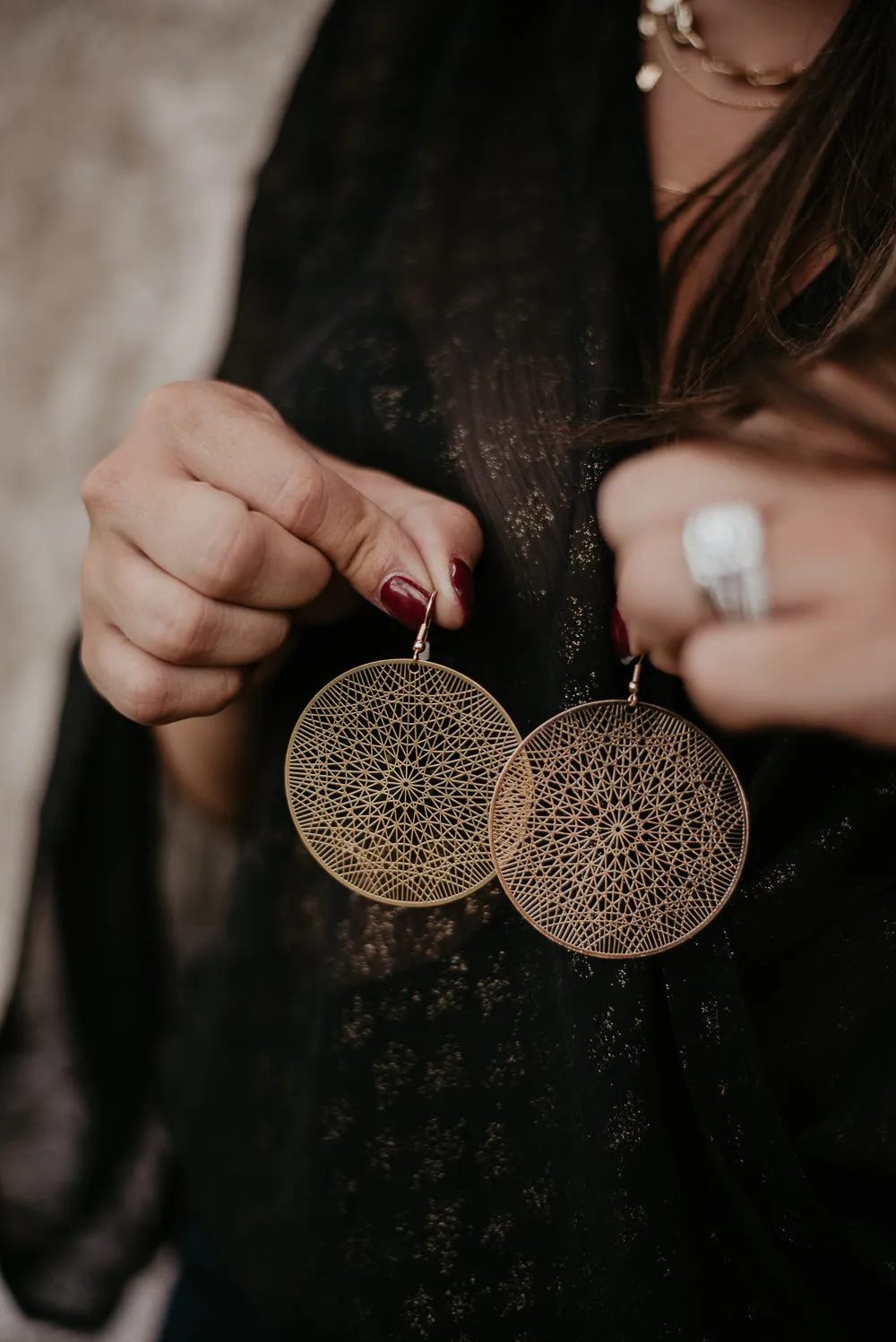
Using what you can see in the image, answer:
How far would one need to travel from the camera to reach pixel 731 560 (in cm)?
38

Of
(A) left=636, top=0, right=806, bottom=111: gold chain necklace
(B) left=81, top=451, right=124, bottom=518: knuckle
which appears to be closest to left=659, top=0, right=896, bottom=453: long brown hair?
(A) left=636, top=0, right=806, bottom=111: gold chain necklace

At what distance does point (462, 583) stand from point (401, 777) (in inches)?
5.6

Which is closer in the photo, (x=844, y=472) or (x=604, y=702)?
(x=844, y=472)

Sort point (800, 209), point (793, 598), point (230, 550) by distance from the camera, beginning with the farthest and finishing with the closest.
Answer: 1. point (800, 209)
2. point (230, 550)
3. point (793, 598)

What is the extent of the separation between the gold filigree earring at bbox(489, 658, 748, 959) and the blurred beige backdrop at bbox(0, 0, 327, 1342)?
1.26 metres

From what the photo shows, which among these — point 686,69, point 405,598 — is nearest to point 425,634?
point 405,598

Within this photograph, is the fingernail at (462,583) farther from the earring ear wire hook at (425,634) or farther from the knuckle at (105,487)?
the knuckle at (105,487)

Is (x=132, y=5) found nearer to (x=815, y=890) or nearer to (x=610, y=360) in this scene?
(x=610, y=360)

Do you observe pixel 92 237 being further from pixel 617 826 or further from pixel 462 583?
pixel 617 826

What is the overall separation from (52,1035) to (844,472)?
898 mm

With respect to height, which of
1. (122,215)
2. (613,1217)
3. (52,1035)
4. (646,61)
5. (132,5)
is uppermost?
(132,5)

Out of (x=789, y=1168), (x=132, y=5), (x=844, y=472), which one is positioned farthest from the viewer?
(x=132, y=5)

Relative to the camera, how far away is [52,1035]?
90 centimetres

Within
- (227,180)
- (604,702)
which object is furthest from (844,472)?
(227,180)
